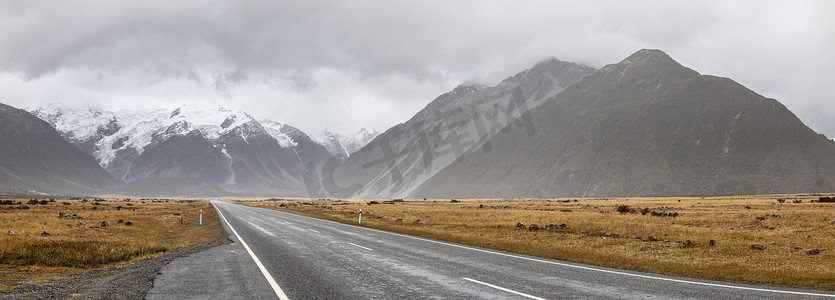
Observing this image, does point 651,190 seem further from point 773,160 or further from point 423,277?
point 423,277

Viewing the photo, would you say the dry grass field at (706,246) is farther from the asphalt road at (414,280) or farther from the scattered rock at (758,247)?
the asphalt road at (414,280)

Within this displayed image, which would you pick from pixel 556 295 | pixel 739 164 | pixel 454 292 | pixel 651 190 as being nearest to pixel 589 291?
pixel 556 295

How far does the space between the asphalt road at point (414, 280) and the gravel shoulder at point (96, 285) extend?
1.54ft

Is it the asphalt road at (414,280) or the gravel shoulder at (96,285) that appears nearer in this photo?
the gravel shoulder at (96,285)

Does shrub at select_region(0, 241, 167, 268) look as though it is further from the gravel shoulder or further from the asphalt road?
the asphalt road

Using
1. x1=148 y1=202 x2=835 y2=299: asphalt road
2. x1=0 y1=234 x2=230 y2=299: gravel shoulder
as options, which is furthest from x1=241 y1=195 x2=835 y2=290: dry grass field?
x1=0 y1=234 x2=230 y2=299: gravel shoulder

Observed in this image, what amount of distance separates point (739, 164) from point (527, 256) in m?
216

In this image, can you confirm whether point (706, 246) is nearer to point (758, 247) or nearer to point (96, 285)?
point (758, 247)

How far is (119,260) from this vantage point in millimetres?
16531

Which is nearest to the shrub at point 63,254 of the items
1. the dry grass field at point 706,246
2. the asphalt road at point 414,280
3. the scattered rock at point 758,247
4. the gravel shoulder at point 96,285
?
the gravel shoulder at point 96,285

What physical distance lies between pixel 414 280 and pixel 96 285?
7979mm

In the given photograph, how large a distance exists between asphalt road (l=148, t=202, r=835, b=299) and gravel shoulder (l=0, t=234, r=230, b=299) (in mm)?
469

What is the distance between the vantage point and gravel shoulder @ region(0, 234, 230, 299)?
1005 centimetres

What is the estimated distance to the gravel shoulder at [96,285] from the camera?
1005cm
